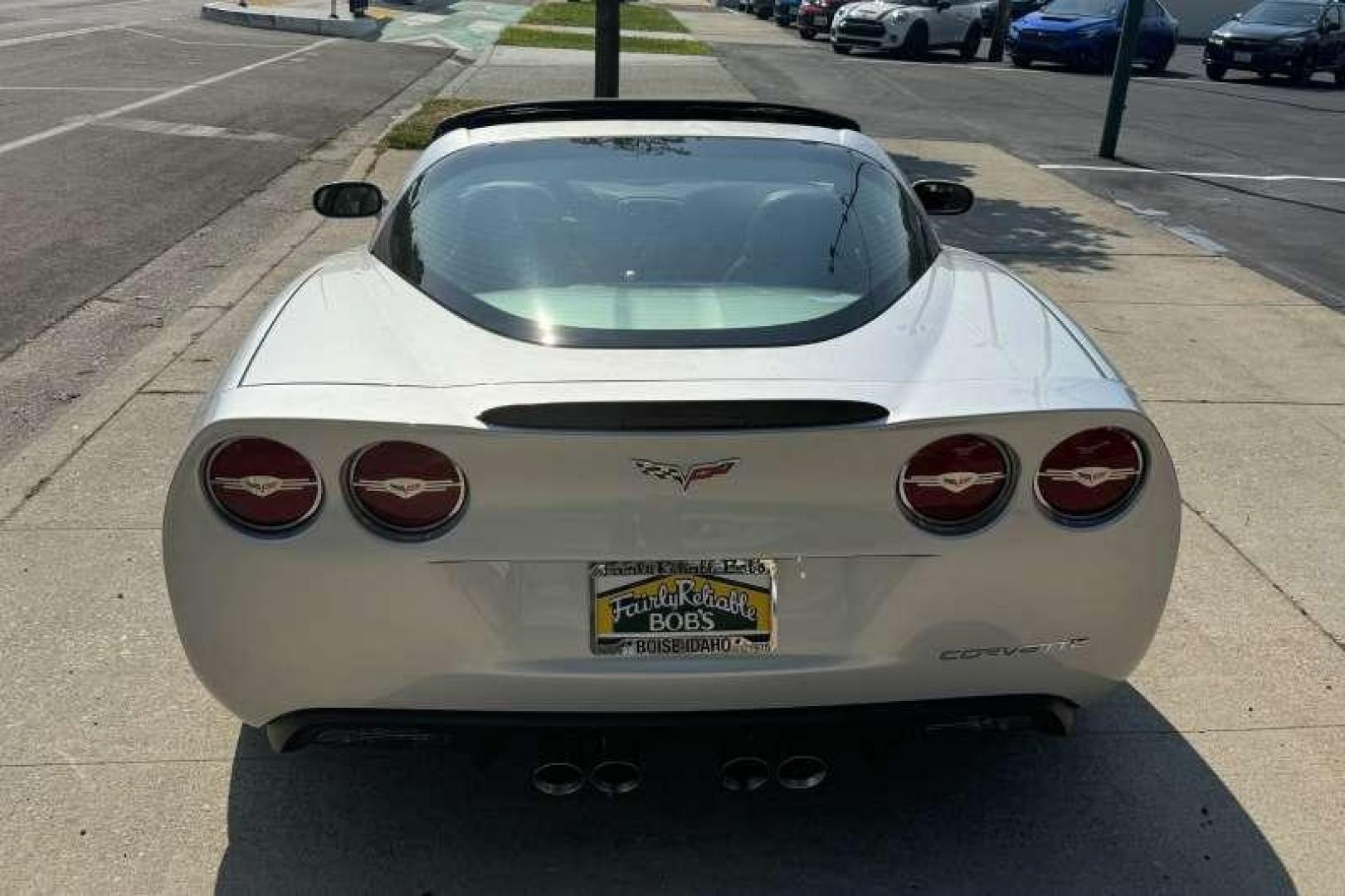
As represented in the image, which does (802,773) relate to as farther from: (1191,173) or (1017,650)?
(1191,173)

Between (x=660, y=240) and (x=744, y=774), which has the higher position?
(x=660, y=240)

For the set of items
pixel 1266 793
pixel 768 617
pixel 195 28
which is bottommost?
pixel 195 28

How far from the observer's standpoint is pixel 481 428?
249 centimetres

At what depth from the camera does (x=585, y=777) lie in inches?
111

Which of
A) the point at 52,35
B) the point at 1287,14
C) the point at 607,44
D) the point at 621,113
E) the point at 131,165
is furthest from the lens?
the point at 1287,14

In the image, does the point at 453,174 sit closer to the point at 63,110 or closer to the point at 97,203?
the point at 97,203

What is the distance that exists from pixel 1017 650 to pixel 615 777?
858 mm

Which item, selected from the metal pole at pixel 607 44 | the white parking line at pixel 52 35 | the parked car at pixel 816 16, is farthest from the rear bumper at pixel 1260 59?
the white parking line at pixel 52 35

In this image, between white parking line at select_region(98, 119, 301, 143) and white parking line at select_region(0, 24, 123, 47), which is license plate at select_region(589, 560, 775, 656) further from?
white parking line at select_region(0, 24, 123, 47)

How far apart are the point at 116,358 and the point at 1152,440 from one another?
5229mm

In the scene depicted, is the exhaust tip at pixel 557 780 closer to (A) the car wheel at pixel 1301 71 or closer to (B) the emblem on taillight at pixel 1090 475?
(B) the emblem on taillight at pixel 1090 475

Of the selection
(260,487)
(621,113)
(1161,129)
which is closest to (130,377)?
(621,113)

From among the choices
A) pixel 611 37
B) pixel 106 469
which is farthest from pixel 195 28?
pixel 106 469

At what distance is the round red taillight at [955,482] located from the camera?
2.61m
